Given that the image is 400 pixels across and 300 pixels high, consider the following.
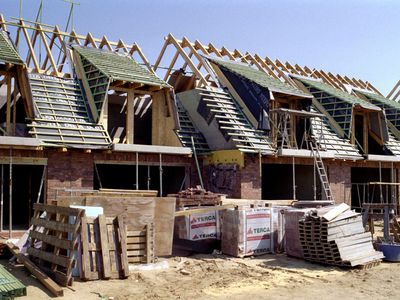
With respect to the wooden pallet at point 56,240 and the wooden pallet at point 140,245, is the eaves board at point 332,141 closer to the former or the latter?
the wooden pallet at point 140,245

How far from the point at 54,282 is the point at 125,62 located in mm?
11385

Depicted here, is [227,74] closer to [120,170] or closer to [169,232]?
[120,170]

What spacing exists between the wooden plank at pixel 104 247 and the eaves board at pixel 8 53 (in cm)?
665

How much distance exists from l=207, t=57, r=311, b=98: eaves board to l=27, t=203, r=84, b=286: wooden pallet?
10.9 m

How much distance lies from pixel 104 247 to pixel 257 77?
12693 mm

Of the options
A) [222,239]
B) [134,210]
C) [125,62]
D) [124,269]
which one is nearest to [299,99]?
[125,62]

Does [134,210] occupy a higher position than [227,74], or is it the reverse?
[227,74]

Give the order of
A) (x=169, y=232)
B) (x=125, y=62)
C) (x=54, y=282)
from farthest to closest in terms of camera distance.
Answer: (x=125, y=62) < (x=169, y=232) < (x=54, y=282)

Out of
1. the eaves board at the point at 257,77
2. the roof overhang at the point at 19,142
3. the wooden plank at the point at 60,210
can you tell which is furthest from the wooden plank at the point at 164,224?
the eaves board at the point at 257,77

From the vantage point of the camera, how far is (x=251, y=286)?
8.52 meters

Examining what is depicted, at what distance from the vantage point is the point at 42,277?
8047 millimetres

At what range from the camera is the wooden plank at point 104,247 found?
848 cm

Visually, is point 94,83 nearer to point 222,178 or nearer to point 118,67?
point 118,67

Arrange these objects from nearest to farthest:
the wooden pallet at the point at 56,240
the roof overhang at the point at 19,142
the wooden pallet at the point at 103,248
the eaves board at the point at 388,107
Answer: the wooden pallet at the point at 56,240 < the wooden pallet at the point at 103,248 < the roof overhang at the point at 19,142 < the eaves board at the point at 388,107
